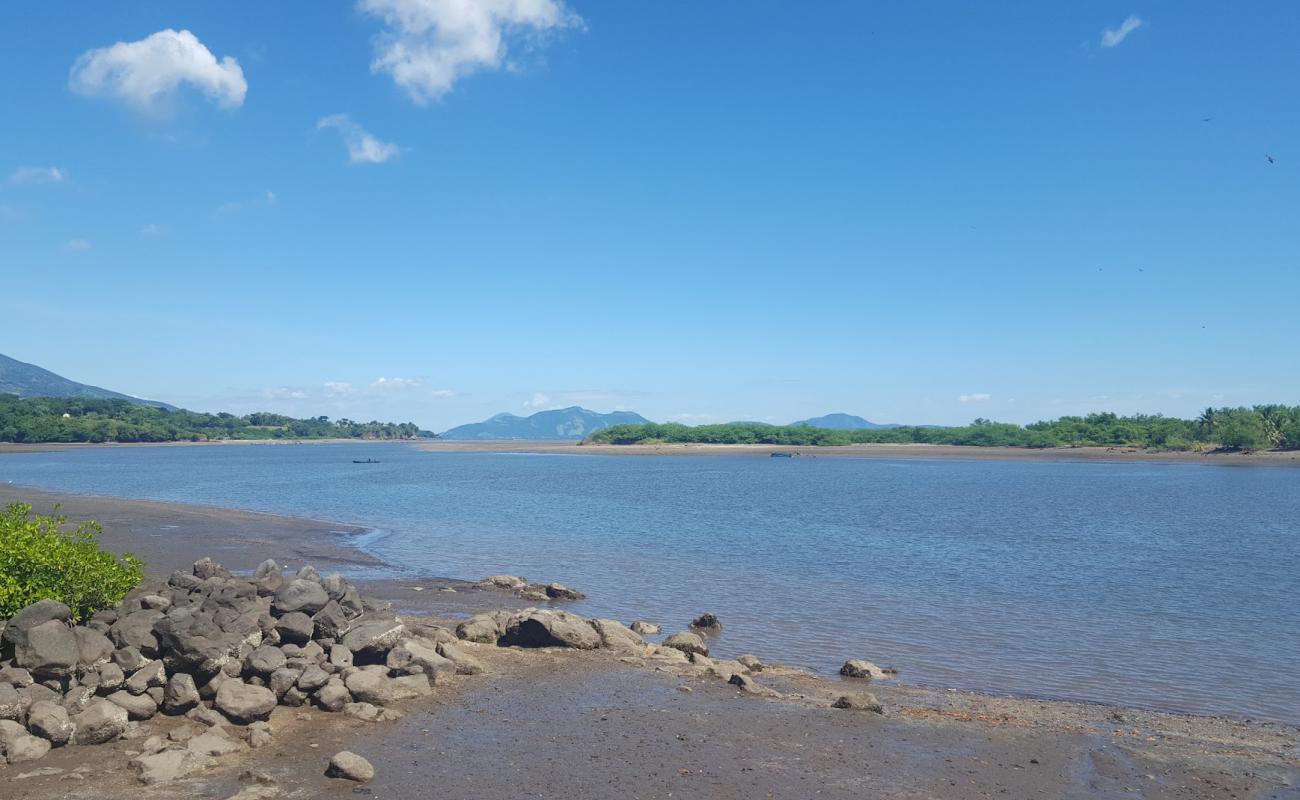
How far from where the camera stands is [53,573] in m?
15.6

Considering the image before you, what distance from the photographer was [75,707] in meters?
13.1

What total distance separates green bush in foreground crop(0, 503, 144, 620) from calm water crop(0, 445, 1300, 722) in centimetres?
1269

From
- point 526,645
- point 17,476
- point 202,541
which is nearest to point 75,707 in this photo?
point 526,645

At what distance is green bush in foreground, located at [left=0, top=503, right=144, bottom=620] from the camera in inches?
596

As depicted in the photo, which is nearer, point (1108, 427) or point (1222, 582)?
point (1222, 582)

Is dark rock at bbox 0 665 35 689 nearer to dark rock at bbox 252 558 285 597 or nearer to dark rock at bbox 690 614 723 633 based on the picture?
dark rock at bbox 252 558 285 597

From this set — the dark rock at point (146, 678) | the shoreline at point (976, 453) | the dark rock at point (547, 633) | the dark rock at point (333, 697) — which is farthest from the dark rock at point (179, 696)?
the shoreline at point (976, 453)

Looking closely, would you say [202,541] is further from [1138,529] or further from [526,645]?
[1138,529]

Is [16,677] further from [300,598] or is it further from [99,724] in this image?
[300,598]

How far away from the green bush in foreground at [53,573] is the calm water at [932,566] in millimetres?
12688

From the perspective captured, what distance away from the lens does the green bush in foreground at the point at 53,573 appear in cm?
1515

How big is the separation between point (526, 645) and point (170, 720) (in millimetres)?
7646

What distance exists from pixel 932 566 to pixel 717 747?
74.9 ft

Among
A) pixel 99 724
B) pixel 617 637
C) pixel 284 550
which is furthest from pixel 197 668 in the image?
pixel 284 550
